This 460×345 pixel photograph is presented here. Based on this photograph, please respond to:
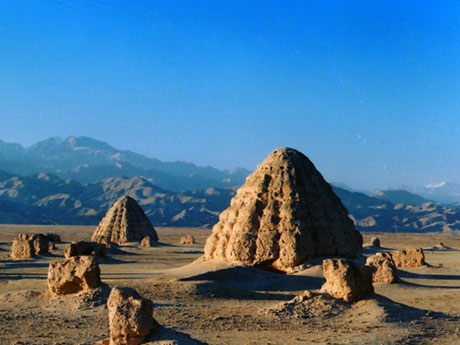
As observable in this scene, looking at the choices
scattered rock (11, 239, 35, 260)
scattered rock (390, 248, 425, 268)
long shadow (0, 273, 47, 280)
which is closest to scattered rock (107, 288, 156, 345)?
long shadow (0, 273, 47, 280)

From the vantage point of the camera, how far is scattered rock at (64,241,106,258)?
67.3 feet

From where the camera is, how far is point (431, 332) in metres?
9.66

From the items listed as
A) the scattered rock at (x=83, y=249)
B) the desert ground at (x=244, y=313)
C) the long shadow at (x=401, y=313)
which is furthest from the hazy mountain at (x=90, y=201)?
the long shadow at (x=401, y=313)

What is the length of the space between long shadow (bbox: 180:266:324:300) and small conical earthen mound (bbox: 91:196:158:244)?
21.0 m

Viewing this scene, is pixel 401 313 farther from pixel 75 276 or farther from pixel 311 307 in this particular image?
pixel 75 276

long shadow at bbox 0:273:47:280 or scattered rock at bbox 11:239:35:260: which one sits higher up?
scattered rock at bbox 11:239:35:260

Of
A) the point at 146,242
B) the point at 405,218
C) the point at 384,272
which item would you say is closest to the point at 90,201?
the point at 405,218

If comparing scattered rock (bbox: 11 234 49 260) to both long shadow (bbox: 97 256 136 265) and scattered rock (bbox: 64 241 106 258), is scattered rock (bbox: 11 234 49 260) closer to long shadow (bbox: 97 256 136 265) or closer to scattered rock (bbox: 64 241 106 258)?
scattered rock (bbox: 64 241 106 258)

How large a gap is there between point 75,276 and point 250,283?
522 centimetres

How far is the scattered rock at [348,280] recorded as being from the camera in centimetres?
1141

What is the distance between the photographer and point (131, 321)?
7684 millimetres

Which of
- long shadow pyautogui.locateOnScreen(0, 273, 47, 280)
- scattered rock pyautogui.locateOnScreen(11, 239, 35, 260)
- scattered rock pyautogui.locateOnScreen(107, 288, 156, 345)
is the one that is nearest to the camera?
→ scattered rock pyautogui.locateOnScreen(107, 288, 156, 345)

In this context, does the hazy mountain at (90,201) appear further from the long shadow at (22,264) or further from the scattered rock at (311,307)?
the scattered rock at (311,307)

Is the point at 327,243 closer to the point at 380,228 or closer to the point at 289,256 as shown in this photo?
the point at 289,256
